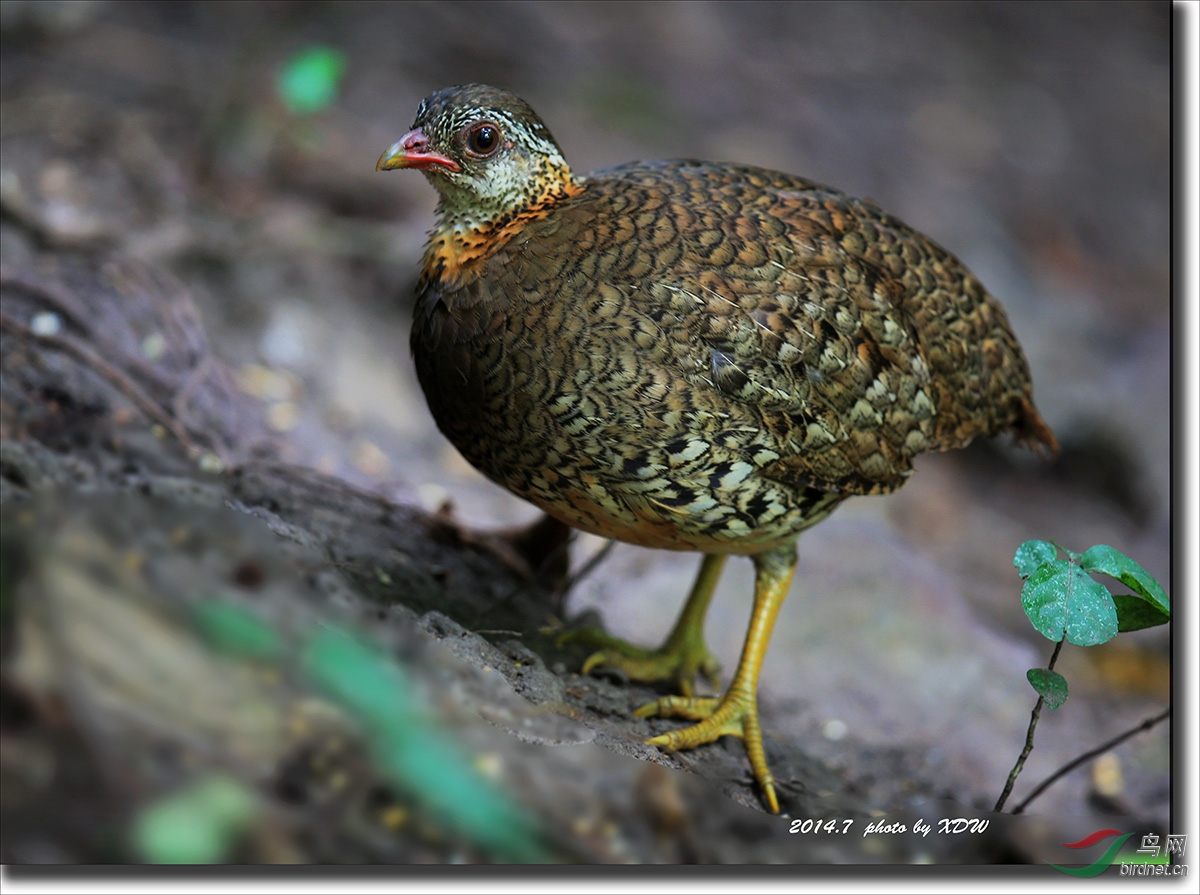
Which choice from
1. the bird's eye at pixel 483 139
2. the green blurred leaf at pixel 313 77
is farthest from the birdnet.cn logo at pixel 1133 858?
the green blurred leaf at pixel 313 77

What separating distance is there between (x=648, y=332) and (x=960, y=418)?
115cm

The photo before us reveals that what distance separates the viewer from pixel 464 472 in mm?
4918

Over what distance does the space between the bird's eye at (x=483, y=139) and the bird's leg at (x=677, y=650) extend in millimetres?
1484

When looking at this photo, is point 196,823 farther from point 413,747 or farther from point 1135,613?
point 1135,613

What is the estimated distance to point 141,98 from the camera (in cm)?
543

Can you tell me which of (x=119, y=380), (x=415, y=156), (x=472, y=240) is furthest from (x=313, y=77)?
(x=472, y=240)

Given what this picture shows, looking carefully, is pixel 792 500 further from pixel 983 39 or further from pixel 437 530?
pixel 983 39

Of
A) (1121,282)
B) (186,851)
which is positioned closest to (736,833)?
(186,851)

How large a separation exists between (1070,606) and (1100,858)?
0.54 m

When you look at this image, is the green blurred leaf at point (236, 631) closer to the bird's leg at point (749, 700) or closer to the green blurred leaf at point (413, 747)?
the green blurred leaf at point (413, 747)

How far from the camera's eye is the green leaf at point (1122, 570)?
2.34 metres

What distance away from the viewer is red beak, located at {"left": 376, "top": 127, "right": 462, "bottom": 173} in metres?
2.66

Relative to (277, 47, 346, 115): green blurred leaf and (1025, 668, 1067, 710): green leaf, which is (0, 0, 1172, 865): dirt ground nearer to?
(1025, 668, 1067, 710): green leaf

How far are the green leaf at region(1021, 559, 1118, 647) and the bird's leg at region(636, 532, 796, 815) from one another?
86 centimetres
